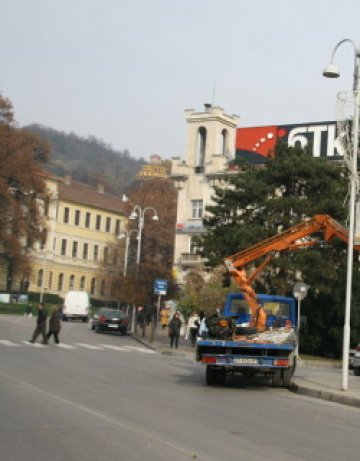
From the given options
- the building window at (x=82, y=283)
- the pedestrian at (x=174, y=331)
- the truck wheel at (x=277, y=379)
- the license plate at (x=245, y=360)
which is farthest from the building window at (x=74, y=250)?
the license plate at (x=245, y=360)

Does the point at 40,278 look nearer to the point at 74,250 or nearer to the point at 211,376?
the point at 74,250

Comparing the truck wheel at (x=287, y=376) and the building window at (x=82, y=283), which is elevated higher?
the building window at (x=82, y=283)

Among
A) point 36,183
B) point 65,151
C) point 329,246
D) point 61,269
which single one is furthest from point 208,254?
point 65,151

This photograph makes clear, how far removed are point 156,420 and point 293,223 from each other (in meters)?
28.4

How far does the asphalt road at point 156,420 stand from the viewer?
32.2 feet

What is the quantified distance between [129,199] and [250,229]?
2298 inches

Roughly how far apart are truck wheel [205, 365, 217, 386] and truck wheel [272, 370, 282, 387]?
5.12 feet

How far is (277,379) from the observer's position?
2086 centimetres

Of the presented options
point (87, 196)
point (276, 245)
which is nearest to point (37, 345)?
point (276, 245)

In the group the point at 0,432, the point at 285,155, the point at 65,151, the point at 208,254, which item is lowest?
the point at 0,432

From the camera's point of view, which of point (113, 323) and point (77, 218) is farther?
point (77, 218)

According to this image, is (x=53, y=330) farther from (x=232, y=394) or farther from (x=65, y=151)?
(x=65, y=151)

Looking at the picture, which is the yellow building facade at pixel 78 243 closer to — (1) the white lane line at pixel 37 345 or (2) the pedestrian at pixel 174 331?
(2) the pedestrian at pixel 174 331

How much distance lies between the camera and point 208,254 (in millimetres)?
42094
